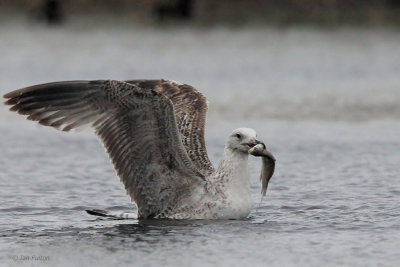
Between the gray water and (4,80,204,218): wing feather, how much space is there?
40cm

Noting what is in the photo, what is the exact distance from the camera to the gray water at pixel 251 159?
30.6 ft

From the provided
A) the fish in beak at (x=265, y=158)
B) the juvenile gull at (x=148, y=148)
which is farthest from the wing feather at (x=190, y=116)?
the fish in beak at (x=265, y=158)

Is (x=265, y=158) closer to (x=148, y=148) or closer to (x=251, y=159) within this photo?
(x=148, y=148)

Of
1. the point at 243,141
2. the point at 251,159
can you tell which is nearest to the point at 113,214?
the point at 243,141

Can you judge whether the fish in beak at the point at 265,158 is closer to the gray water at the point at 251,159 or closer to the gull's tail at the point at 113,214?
the gray water at the point at 251,159

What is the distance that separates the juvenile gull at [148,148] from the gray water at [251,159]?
27cm

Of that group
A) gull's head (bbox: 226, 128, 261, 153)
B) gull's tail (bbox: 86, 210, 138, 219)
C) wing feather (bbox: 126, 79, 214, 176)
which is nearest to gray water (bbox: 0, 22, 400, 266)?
gull's tail (bbox: 86, 210, 138, 219)

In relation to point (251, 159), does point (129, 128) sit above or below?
above

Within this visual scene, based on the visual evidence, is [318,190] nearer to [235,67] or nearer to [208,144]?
[208,144]

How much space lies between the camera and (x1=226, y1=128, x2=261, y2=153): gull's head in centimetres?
1051

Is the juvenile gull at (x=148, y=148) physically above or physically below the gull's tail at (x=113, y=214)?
above

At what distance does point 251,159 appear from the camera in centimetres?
1503

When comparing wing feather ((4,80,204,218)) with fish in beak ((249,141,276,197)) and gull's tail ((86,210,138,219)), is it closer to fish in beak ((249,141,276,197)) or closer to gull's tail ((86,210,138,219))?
gull's tail ((86,210,138,219))

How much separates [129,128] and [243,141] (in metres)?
1.16
